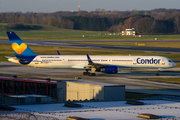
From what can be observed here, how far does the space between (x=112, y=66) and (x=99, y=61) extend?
12.3 ft

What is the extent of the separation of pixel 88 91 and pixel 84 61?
1154 inches

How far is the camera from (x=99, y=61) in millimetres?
73750

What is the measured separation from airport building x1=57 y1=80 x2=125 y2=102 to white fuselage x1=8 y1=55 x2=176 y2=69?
992 inches

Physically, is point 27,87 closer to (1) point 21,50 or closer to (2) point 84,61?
(1) point 21,50

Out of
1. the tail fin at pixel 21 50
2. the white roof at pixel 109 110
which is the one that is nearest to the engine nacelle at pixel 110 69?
the tail fin at pixel 21 50

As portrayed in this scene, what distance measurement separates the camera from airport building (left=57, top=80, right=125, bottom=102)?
41.8 meters

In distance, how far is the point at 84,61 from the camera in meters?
73.3

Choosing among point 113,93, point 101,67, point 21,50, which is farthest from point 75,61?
point 113,93

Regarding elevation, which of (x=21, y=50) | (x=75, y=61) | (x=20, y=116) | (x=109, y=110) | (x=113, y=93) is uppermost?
(x=21, y=50)

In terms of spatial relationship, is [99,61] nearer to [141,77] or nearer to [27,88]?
[141,77]

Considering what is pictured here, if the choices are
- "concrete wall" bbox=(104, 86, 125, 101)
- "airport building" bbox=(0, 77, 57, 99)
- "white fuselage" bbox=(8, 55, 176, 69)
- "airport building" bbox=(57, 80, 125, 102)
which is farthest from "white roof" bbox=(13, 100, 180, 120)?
"white fuselage" bbox=(8, 55, 176, 69)

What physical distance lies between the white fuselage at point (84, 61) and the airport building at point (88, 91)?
2519cm

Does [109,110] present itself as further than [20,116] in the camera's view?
Yes

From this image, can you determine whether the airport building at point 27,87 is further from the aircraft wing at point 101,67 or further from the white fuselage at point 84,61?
the aircraft wing at point 101,67
